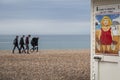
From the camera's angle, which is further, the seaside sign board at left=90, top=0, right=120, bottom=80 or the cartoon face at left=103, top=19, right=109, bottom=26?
the cartoon face at left=103, top=19, right=109, bottom=26

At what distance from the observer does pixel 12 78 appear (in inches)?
664

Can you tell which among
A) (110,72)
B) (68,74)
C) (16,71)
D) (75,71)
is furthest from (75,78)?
(110,72)

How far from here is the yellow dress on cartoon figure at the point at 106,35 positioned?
970 cm

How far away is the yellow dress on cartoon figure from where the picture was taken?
970cm

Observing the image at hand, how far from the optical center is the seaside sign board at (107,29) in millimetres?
9516

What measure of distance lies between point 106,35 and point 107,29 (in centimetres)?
16

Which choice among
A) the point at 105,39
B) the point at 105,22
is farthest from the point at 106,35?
the point at 105,22

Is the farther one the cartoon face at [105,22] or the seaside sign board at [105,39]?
the cartoon face at [105,22]

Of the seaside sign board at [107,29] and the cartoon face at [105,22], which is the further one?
the cartoon face at [105,22]

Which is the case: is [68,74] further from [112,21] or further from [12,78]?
[112,21]

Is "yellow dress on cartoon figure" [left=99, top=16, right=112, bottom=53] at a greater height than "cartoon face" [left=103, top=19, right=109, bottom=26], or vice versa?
"cartoon face" [left=103, top=19, right=109, bottom=26]

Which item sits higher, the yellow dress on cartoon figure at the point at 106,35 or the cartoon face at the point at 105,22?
the cartoon face at the point at 105,22

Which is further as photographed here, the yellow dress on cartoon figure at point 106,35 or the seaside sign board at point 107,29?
the yellow dress on cartoon figure at point 106,35

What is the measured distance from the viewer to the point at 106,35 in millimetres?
9766
